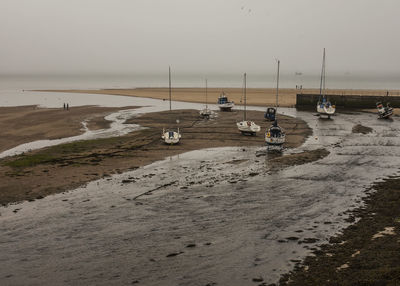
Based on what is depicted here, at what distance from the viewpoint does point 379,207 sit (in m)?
18.7

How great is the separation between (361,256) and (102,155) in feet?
74.4

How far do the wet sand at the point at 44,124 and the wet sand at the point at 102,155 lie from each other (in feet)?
20.5

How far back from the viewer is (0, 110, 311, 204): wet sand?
23.2m

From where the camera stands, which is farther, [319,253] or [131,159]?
[131,159]

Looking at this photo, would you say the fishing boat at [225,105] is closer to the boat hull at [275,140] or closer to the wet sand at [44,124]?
the wet sand at [44,124]

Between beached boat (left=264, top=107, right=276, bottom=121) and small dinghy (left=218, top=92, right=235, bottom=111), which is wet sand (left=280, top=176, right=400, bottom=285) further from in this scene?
small dinghy (left=218, top=92, right=235, bottom=111)

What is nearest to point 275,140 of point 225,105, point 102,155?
point 102,155

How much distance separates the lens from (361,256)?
1352 centimetres

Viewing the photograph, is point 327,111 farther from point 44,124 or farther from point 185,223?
point 185,223

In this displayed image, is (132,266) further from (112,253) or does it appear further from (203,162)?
(203,162)

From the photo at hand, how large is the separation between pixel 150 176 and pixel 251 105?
53.4 metres

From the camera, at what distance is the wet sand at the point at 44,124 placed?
40188 millimetres

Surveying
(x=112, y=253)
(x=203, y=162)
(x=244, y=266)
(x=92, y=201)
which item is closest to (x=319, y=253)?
(x=244, y=266)

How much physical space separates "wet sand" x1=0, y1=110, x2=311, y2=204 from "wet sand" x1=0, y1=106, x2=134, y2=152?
20.5 feet
